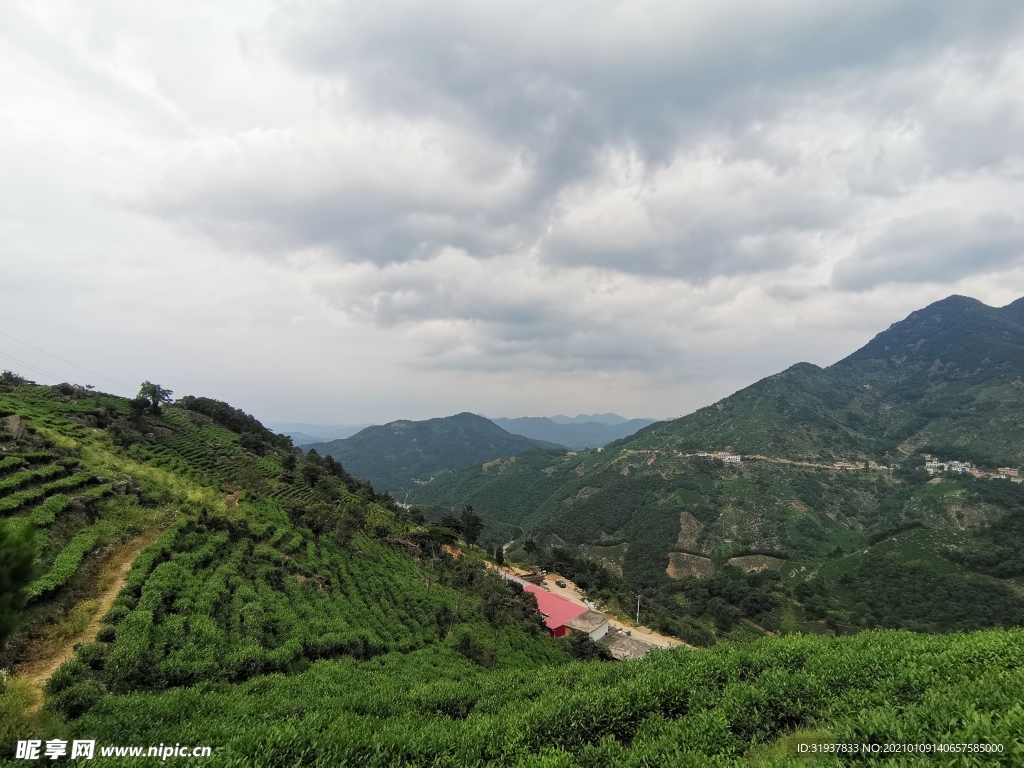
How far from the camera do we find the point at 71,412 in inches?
1510

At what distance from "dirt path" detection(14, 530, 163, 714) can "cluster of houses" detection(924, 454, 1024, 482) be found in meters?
169

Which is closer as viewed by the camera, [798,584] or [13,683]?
[13,683]

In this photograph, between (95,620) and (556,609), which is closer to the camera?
(95,620)

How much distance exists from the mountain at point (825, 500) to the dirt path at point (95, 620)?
7533 cm

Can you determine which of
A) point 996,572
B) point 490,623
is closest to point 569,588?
point 490,623

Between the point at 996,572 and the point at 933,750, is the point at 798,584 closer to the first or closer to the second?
the point at 996,572

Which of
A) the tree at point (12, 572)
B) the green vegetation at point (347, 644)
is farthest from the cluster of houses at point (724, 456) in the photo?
the tree at point (12, 572)

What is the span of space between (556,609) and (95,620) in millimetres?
46861

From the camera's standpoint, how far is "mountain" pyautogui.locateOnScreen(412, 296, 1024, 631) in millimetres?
73438

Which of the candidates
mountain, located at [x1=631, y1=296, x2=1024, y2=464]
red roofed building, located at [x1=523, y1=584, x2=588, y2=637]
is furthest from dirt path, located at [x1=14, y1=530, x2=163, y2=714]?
mountain, located at [x1=631, y1=296, x2=1024, y2=464]

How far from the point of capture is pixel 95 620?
46.3 ft

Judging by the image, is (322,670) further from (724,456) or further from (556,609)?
(724,456)

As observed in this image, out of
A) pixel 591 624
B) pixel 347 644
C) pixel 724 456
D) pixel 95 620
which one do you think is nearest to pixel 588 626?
pixel 591 624

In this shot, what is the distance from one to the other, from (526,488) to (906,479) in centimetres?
13715
